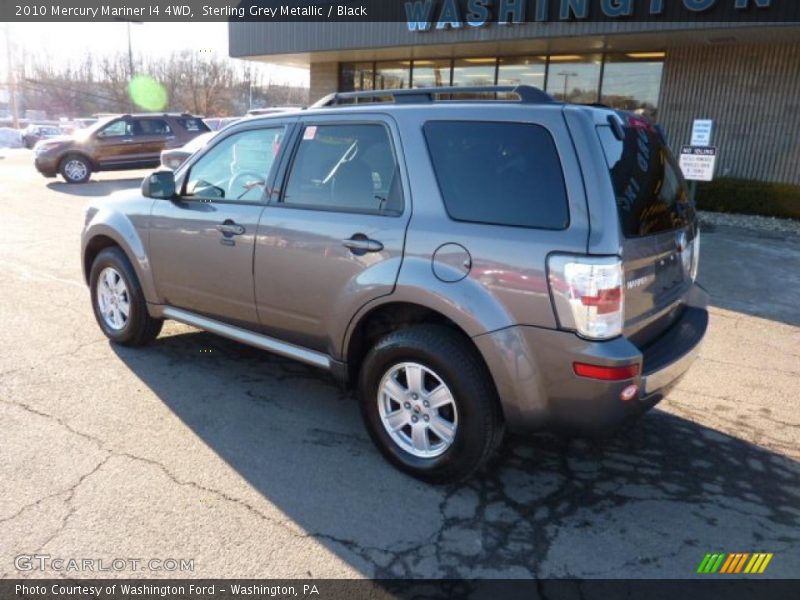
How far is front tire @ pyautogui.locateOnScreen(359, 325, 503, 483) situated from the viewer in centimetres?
288

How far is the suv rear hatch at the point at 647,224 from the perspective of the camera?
9.02 feet

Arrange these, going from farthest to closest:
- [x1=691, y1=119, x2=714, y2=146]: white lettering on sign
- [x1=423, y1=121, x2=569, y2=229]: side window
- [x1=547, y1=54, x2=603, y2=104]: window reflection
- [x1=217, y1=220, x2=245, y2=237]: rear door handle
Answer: [x1=547, y1=54, x2=603, y2=104]: window reflection
[x1=691, y1=119, x2=714, y2=146]: white lettering on sign
[x1=217, y1=220, x2=245, y2=237]: rear door handle
[x1=423, y1=121, x2=569, y2=229]: side window

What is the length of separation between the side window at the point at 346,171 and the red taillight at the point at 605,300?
1.08m

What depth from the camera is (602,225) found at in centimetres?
259

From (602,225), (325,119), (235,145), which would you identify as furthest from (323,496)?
(235,145)

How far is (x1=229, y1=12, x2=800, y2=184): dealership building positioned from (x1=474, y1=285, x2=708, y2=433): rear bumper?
34.6 feet

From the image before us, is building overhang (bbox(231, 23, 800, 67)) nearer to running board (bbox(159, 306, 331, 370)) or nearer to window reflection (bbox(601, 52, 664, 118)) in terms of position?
window reflection (bbox(601, 52, 664, 118))

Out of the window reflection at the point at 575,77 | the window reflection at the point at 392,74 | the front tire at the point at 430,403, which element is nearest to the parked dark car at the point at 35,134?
the window reflection at the point at 392,74

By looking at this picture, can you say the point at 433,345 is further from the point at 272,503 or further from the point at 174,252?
the point at 174,252

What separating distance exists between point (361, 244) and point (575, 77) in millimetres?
13320

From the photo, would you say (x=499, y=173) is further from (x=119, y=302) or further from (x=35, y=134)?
(x=35, y=134)

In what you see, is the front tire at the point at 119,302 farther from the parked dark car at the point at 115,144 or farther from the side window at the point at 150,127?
the side window at the point at 150,127

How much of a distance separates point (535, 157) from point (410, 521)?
1.78 m

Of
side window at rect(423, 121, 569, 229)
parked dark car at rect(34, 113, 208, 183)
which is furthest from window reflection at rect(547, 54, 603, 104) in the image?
side window at rect(423, 121, 569, 229)
